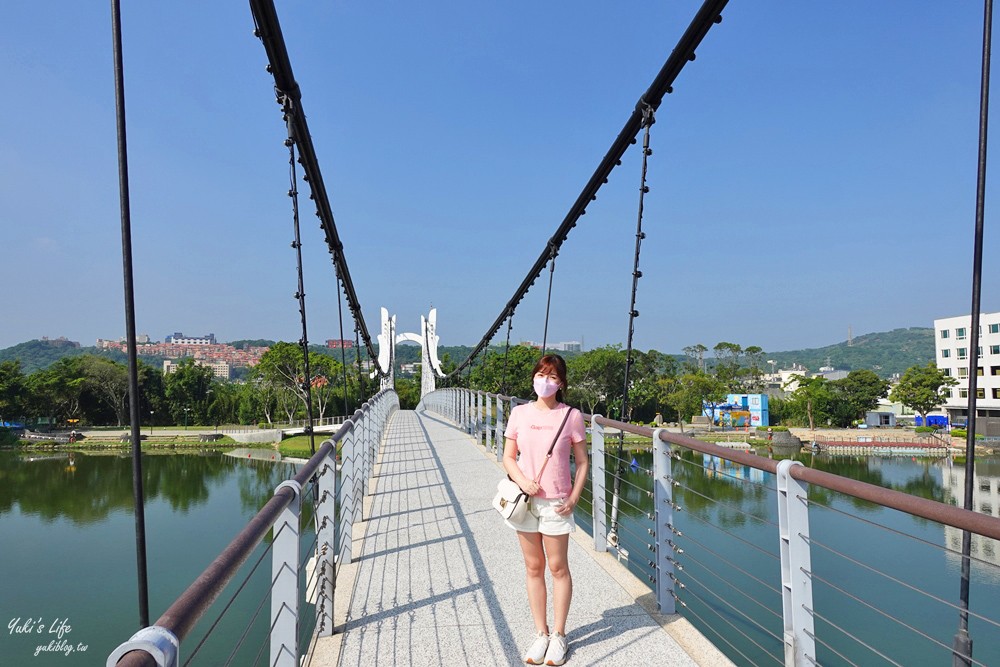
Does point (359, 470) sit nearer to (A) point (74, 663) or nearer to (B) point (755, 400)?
(A) point (74, 663)

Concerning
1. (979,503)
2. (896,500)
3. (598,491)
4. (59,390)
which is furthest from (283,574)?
(59,390)

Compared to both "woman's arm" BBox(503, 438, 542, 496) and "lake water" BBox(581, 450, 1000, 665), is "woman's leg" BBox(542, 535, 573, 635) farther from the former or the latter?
"lake water" BBox(581, 450, 1000, 665)

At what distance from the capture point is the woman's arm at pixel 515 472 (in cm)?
228

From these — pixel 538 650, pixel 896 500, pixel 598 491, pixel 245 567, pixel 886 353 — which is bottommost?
pixel 886 353

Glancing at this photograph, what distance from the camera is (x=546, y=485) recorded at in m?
2.29

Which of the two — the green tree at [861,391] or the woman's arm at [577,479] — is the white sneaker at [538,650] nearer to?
the woman's arm at [577,479]

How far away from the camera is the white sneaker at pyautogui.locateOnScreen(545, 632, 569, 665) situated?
219cm

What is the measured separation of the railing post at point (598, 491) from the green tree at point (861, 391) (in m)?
58.2

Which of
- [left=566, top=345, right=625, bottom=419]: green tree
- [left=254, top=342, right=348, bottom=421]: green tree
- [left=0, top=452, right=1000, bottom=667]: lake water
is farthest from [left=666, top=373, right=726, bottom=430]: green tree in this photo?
[left=254, top=342, right=348, bottom=421]: green tree

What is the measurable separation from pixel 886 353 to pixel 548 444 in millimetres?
198813

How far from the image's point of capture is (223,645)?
11.5 m

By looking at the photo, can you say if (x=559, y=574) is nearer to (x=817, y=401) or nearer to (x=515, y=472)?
(x=515, y=472)

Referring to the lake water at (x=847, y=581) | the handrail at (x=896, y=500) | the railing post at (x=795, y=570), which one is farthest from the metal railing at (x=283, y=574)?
the lake water at (x=847, y=581)

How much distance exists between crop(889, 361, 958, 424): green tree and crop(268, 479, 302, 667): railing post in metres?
52.5
